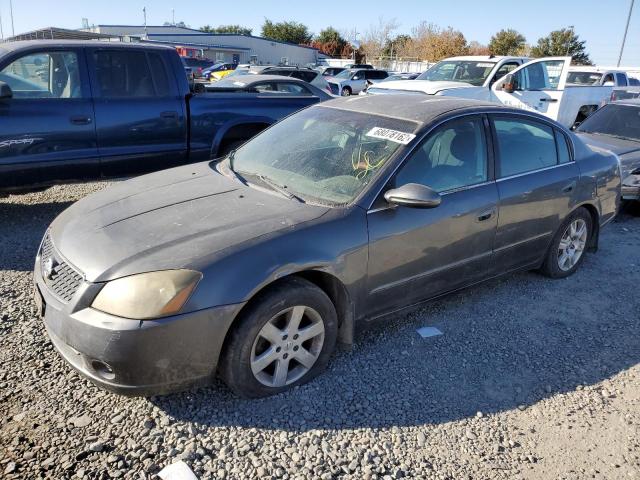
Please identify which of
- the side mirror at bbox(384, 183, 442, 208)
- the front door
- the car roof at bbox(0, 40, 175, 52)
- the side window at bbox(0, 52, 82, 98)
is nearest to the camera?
the side mirror at bbox(384, 183, 442, 208)

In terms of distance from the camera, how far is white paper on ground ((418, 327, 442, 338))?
3.70 metres

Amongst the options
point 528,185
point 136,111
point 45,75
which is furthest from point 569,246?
point 45,75

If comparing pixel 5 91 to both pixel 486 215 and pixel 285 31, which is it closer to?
pixel 486 215

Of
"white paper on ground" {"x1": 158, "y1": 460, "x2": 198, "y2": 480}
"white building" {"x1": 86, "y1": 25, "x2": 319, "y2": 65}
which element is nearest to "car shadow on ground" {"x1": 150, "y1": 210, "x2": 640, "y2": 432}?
"white paper on ground" {"x1": 158, "y1": 460, "x2": 198, "y2": 480}

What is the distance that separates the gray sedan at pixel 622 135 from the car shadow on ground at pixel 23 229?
687cm

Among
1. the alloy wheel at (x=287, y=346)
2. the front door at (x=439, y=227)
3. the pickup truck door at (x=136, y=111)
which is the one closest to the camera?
the alloy wheel at (x=287, y=346)

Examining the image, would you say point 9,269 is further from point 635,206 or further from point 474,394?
point 635,206

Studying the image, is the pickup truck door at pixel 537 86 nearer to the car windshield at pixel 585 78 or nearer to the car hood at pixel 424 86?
the car hood at pixel 424 86

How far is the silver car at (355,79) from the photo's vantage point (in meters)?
25.0

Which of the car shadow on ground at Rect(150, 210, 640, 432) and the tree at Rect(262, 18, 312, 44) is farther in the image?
the tree at Rect(262, 18, 312, 44)

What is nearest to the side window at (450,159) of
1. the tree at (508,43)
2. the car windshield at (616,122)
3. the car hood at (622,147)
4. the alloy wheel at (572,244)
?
the alloy wheel at (572,244)

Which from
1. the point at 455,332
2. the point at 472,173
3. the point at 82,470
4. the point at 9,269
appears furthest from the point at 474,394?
the point at 9,269

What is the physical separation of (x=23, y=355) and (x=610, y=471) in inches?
134

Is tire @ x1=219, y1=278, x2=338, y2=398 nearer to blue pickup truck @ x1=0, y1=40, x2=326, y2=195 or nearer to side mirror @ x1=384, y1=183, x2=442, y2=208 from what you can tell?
side mirror @ x1=384, y1=183, x2=442, y2=208
